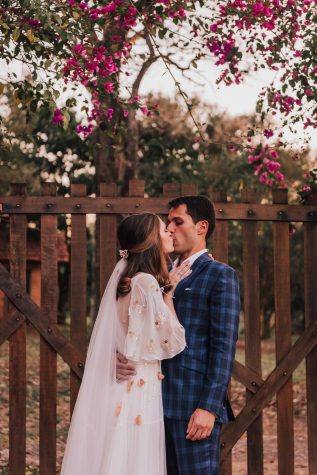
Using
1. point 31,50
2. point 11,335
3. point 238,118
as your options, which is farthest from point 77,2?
point 238,118

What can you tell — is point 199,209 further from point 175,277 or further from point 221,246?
point 221,246

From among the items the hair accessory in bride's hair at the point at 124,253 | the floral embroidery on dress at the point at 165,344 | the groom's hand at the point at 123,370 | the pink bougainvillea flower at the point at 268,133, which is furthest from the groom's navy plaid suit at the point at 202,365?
the pink bougainvillea flower at the point at 268,133

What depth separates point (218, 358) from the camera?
3877mm

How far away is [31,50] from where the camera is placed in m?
5.80

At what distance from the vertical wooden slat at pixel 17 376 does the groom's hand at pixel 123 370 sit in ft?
4.59

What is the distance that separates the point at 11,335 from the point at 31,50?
2275 millimetres

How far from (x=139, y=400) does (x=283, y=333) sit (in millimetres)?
1965

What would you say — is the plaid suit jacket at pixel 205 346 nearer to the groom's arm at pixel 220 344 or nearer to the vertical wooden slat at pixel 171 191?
the groom's arm at pixel 220 344

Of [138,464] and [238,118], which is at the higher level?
[238,118]

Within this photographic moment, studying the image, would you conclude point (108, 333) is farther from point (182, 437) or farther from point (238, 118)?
point (238, 118)

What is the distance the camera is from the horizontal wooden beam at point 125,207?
17.3ft

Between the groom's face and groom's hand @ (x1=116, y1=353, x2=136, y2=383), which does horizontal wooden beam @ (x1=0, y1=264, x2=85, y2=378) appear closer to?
groom's hand @ (x1=116, y1=353, x2=136, y2=383)

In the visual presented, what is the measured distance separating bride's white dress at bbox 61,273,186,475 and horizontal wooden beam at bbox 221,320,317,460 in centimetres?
163

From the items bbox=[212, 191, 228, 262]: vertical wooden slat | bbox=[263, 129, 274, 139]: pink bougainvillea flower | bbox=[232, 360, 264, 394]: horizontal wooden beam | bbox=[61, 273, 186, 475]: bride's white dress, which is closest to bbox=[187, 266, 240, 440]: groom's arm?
bbox=[61, 273, 186, 475]: bride's white dress
